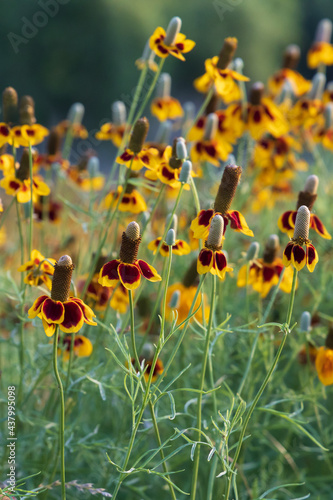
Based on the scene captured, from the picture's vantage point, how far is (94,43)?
641cm

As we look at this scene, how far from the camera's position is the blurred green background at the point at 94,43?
623 centimetres

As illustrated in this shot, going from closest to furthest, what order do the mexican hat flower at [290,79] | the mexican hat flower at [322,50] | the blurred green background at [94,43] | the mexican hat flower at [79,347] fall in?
the mexican hat flower at [79,347], the mexican hat flower at [290,79], the mexican hat flower at [322,50], the blurred green background at [94,43]

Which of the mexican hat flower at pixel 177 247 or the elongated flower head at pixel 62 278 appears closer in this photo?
the elongated flower head at pixel 62 278

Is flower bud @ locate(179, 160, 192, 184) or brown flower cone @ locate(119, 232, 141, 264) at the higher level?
flower bud @ locate(179, 160, 192, 184)

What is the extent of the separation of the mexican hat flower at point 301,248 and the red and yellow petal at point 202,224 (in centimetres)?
14

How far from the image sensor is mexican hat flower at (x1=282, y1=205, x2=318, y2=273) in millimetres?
973

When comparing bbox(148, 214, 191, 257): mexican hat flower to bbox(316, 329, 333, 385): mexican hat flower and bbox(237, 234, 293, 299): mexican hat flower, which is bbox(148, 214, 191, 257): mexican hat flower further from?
bbox(316, 329, 333, 385): mexican hat flower

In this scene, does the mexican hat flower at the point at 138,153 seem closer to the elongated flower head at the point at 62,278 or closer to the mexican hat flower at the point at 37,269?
the mexican hat flower at the point at 37,269

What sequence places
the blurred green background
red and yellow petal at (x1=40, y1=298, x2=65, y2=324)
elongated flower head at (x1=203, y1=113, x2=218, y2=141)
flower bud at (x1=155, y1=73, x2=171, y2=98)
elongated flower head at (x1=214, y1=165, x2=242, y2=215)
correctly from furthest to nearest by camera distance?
the blurred green background < flower bud at (x1=155, y1=73, x2=171, y2=98) < elongated flower head at (x1=203, y1=113, x2=218, y2=141) < elongated flower head at (x1=214, y1=165, x2=242, y2=215) < red and yellow petal at (x1=40, y1=298, x2=65, y2=324)

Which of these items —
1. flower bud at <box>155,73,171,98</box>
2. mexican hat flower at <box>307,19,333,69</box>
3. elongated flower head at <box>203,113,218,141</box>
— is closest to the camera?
elongated flower head at <box>203,113,218,141</box>

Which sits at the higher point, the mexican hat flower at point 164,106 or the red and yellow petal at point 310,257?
the mexican hat flower at point 164,106

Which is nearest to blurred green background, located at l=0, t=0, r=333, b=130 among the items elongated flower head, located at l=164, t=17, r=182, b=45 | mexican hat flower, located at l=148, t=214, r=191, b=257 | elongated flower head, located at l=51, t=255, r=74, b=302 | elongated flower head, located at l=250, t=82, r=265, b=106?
elongated flower head, located at l=250, t=82, r=265, b=106

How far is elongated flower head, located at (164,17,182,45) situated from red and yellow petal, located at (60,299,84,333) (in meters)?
0.67

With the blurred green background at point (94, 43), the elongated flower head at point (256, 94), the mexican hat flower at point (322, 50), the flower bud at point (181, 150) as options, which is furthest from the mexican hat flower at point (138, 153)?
the blurred green background at point (94, 43)
